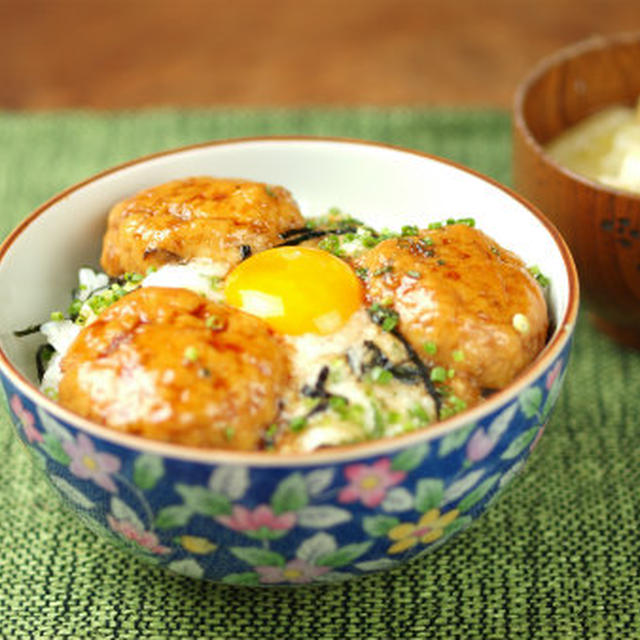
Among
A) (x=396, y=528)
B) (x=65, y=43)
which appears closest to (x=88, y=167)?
(x=65, y=43)

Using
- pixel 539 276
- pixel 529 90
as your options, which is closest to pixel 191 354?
pixel 539 276

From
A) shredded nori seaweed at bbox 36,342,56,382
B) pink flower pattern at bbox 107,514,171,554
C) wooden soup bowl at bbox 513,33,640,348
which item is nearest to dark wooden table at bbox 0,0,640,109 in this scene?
wooden soup bowl at bbox 513,33,640,348

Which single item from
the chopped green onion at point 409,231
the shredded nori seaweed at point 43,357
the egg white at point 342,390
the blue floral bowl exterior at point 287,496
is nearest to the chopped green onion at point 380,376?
the egg white at point 342,390

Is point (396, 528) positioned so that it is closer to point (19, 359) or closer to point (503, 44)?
point (19, 359)

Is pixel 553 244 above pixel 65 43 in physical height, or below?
above

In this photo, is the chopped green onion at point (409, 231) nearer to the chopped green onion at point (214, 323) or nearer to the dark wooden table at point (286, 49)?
the chopped green onion at point (214, 323)

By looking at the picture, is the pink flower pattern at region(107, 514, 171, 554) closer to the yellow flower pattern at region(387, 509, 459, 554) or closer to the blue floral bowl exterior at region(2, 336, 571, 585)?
the blue floral bowl exterior at region(2, 336, 571, 585)

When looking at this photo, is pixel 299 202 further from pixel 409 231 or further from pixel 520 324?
pixel 520 324
